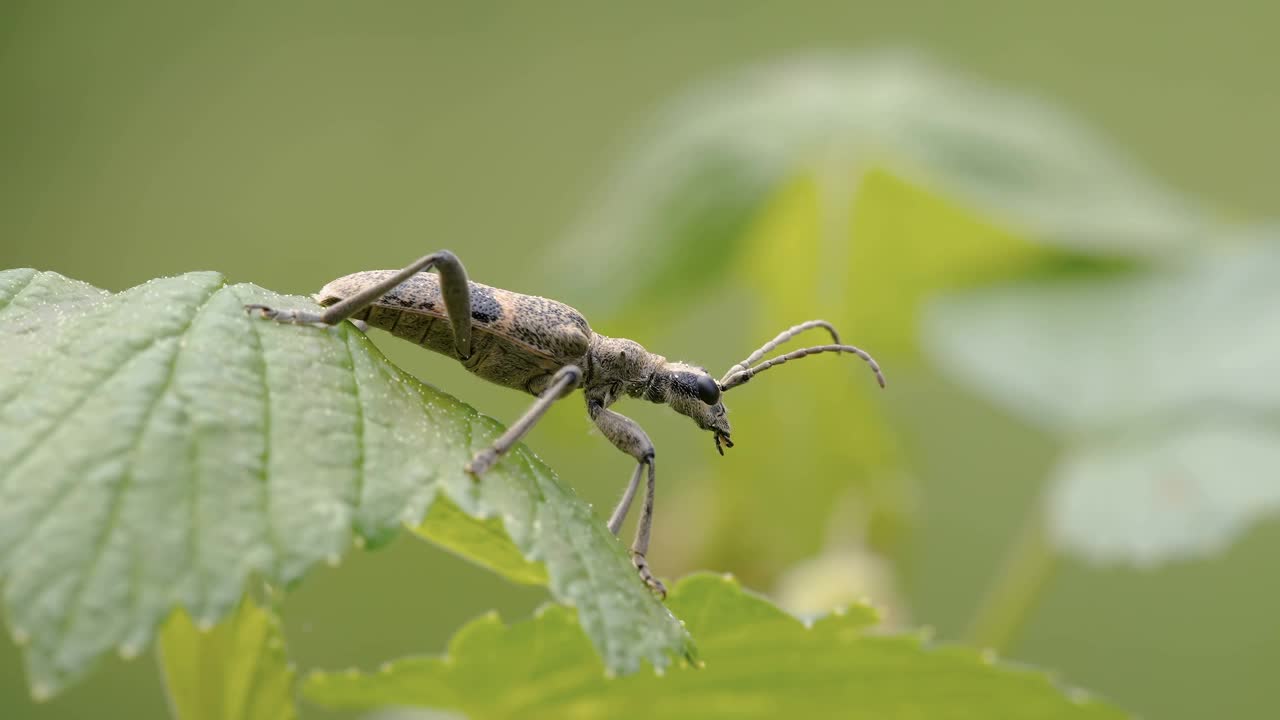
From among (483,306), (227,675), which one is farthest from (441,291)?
(227,675)

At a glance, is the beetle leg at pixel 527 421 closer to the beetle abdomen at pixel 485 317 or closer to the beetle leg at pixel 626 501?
the beetle abdomen at pixel 485 317

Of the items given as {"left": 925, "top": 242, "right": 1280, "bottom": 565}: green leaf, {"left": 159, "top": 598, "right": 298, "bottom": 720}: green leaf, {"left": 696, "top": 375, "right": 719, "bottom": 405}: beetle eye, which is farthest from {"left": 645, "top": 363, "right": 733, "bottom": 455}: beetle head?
{"left": 159, "top": 598, "right": 298, "bottom": 720}: green leaf

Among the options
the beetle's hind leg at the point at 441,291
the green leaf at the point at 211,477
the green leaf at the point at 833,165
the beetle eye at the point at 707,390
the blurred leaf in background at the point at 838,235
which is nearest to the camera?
the green leaf at the point at 211,477

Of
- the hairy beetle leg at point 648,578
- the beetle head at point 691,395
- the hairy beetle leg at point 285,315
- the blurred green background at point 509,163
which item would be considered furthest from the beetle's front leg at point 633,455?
the blurred green background at point 509,163

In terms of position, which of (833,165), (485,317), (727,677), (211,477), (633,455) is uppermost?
(833,165)

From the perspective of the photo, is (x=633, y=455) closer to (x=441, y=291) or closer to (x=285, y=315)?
(x=441, y=291)

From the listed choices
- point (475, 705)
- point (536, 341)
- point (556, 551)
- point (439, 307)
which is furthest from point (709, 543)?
point (556, 551)

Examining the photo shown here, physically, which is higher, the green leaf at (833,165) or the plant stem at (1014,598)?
the green leaf at (833,165)
